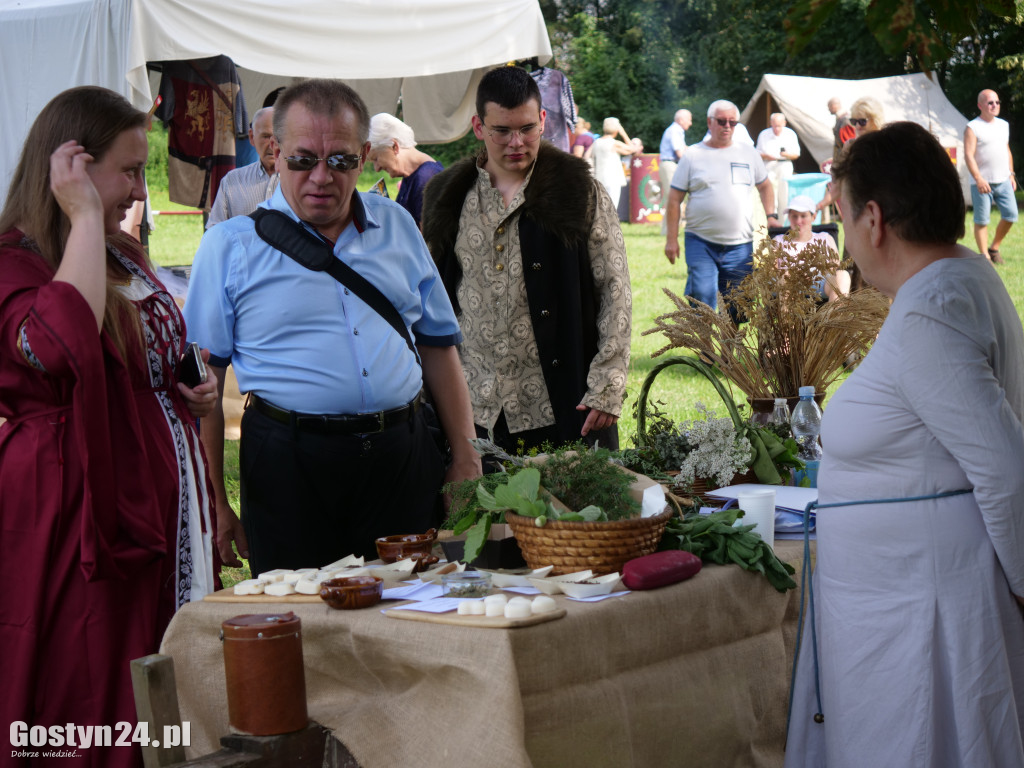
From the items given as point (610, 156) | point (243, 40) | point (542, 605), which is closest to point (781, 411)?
point (542, 605)

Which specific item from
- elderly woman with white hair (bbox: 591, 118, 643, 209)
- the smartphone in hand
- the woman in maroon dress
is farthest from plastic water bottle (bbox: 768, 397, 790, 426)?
elderly woman with white hair (bbox: 591, 118, 643, 209)

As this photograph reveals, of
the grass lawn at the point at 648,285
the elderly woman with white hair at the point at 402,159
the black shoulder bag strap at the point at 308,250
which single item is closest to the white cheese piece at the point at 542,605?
the black shoulder bag strap at the point at 308,250

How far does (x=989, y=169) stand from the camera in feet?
45.7

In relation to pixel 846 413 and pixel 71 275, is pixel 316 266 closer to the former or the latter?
pixel 71 275

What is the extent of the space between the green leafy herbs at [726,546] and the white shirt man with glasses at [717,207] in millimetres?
6042

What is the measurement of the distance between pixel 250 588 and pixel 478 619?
56cm

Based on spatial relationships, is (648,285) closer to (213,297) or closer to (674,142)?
(674,142)

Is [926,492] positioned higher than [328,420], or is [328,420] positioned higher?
[328,420]

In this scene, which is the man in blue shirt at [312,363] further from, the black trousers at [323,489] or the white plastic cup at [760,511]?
the white plastic cup at [760,511]

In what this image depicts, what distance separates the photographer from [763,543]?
247 centimetres

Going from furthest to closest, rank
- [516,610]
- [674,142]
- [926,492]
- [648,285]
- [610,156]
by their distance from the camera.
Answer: [610,156] → [674,142] → [648,285] → [926,492] → [516,610]

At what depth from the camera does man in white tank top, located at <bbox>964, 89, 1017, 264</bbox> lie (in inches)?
527

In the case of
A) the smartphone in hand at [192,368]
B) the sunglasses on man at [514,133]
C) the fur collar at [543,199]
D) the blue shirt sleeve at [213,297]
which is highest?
the sunglasses on man at [514,133]

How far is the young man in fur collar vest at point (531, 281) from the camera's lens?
3.98m
